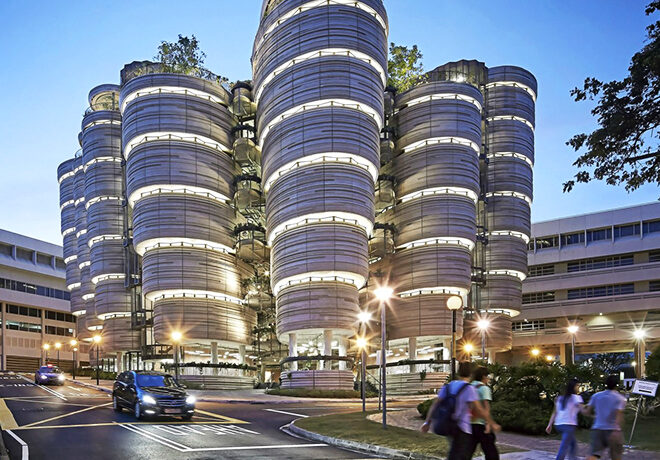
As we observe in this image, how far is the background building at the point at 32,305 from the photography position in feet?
359

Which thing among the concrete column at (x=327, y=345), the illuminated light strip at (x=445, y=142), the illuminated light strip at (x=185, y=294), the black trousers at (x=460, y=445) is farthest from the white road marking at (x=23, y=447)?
the illuminated light strip at (x=445, y=142)

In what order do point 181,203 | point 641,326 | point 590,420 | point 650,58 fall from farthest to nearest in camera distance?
point 641,326 < point 181,203 < point 590,420 < point 650,58

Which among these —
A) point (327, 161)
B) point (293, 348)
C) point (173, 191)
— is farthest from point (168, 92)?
point (293, 348)

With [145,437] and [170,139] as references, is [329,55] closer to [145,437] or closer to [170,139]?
[170,139]

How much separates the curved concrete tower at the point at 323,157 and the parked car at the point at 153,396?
29.3m

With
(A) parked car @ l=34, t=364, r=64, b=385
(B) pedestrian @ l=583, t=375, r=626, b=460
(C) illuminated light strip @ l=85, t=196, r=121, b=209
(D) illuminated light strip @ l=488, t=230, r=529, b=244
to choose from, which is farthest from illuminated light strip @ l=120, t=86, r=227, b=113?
(B) pedestrian @ l=583, t=375, r=626, b=460

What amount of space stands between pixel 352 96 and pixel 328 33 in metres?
5.46

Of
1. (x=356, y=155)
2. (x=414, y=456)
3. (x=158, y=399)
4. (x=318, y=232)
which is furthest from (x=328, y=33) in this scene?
(x=414, y=456)

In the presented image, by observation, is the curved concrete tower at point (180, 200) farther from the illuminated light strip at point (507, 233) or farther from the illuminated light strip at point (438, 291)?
the illuminated light strip at point (507, 233)

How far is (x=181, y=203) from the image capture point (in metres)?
62.3

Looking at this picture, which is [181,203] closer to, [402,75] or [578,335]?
[402,75]

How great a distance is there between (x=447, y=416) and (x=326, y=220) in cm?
4579

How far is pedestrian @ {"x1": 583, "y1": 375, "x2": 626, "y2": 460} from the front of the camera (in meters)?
11.8

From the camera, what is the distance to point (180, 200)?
205 feet
